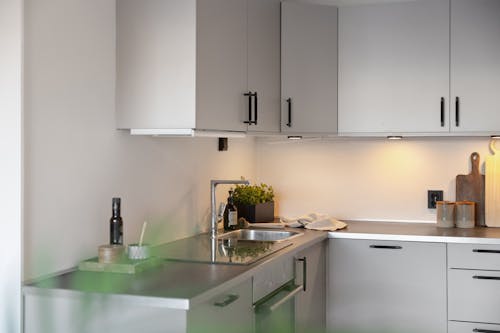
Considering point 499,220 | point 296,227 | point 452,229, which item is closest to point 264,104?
point 296,227

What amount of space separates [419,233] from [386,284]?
1.10 feet

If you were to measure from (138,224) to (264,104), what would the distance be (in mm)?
1028

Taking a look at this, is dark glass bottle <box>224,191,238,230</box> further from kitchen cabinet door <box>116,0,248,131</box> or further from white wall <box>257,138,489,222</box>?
kitchen cabinet door <box>116,0,248,131</box>

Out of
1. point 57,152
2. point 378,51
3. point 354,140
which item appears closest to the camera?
point 57,152

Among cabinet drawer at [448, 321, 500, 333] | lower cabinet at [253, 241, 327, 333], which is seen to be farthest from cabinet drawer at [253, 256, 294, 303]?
cabinet drawer at [448, 321, 500, 333]

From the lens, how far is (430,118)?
365cm

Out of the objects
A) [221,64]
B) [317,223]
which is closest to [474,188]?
[317,223]

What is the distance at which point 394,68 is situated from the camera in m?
3.72

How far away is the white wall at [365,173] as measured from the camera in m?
3.98

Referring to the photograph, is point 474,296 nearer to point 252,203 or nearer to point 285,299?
point 285,299

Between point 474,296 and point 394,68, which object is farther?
point 394,68

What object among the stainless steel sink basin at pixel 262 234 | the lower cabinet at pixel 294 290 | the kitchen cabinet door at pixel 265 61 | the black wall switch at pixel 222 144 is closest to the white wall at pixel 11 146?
the lower cabinet at pixel 294 290

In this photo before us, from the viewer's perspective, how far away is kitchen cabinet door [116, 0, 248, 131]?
263 cm

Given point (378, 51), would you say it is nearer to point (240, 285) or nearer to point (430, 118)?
point (430, 118)
